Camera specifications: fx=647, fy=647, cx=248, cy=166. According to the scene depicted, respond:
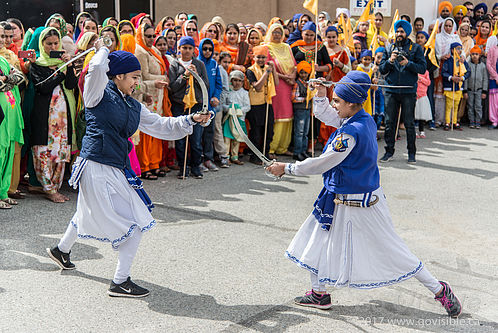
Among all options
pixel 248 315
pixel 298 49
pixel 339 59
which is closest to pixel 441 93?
pixel 339 59

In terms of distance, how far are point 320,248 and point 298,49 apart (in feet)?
20.2

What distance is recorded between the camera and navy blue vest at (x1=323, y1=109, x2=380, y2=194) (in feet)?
14.3

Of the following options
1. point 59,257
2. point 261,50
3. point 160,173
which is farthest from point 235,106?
point 59,257

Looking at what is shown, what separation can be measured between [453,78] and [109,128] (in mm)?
9592

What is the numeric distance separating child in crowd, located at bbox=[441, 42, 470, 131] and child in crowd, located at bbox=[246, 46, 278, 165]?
460 centimetres

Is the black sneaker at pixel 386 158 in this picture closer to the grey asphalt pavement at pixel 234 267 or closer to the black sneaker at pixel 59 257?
the grey asphalt pavement at pixel 234 267

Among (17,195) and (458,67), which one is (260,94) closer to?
(17,195)

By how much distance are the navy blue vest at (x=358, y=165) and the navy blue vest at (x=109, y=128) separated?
4.97 ft

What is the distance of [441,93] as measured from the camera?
1309 cm

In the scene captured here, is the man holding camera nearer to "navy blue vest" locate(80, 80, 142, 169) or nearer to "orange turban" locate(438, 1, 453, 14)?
"orange turban" locate(438, 1, 453, 14)

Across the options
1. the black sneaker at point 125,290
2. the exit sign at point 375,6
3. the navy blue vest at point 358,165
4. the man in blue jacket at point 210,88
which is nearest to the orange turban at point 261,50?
the man in blue jacket at point 210,88

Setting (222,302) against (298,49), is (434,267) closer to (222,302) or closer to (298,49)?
(222,302)

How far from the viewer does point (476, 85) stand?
1317 centimetres

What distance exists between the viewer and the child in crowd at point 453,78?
41.7 ft
